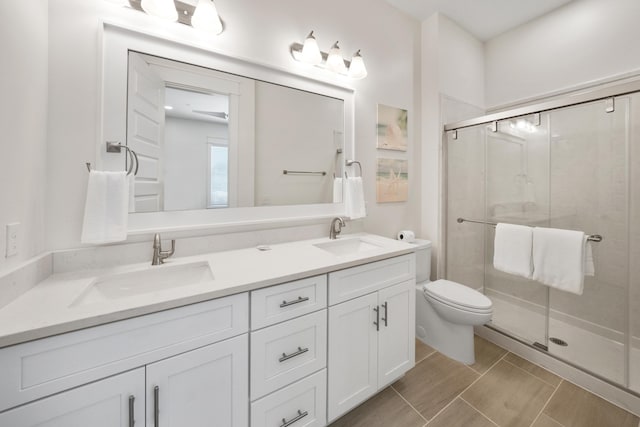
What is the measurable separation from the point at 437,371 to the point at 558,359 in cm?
81

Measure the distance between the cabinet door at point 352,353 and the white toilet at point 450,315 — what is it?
756mm

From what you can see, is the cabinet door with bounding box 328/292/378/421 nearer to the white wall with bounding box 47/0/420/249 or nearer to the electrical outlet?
the white wall with bounding box 47/0/420/249

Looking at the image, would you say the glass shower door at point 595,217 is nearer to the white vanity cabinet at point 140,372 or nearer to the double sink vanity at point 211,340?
the double sink vanity at point 211,340

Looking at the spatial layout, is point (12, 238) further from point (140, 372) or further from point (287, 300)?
point (287, 300)

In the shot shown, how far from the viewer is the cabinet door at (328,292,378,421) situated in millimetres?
1187

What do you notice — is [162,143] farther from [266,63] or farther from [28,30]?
[266,63]

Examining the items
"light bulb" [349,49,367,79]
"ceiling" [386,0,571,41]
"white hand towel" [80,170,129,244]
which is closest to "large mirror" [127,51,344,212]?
"white hand towel" [80,170,129,244]

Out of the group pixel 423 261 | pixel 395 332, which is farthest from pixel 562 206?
pixel 395 332

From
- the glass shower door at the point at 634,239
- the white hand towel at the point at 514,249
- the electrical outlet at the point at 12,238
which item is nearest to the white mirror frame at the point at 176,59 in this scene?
the electrical outlet at the point at 12,238

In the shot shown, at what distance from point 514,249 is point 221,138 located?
7.10 feet

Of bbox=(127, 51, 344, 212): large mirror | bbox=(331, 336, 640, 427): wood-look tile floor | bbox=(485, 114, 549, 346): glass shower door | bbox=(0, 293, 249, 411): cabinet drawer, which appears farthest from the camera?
bbox=(485, 114, 549, 346): glass shower door

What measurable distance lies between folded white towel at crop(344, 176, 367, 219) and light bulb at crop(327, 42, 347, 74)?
0.77 m

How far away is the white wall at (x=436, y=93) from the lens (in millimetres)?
2260

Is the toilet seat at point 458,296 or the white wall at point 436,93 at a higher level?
the white wall at point 436,93
